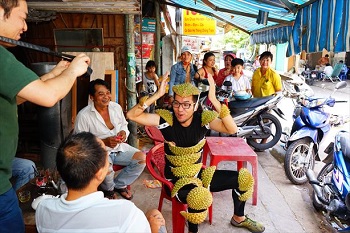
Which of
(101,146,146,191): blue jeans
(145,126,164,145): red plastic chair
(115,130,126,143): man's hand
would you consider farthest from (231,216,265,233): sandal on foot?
(115,130,126,143): man's hand

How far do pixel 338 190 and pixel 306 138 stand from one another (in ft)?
4.06

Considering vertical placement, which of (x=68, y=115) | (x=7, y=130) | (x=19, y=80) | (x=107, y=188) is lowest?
(x=107, y=188)

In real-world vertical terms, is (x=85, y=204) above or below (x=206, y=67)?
below

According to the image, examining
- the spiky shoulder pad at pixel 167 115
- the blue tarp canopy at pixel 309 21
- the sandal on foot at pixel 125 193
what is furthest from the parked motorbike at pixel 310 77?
the spiky shoulder pad at pixel 167 115

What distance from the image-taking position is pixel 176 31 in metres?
11.4

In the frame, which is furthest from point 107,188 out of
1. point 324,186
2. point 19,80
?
point 324,186

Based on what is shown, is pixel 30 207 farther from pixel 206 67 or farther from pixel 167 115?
pixel 206 67

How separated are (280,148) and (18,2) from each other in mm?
5264

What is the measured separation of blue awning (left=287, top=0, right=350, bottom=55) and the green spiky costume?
1924 mm

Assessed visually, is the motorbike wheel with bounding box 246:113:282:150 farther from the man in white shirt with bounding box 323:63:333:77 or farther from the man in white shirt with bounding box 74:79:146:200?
the man in white shirt with bounding box 323:63:333:77

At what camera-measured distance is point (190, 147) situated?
8.57ft

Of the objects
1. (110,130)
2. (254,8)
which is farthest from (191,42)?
(110,130)

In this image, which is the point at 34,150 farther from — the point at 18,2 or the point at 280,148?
the point at 280,148

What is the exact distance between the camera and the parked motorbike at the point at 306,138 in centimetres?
402
